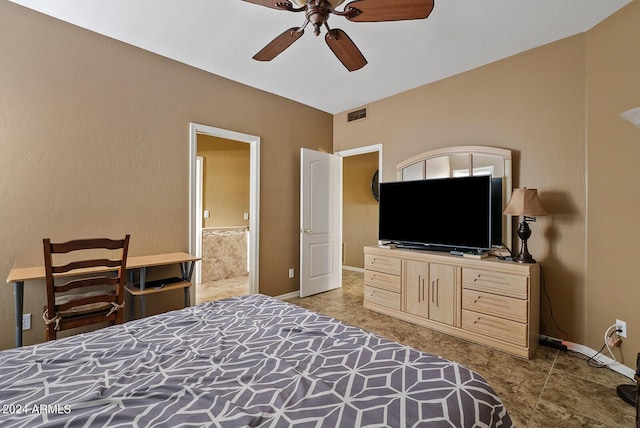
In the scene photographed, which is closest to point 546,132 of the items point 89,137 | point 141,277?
point 141,277

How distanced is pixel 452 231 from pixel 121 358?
2.97m

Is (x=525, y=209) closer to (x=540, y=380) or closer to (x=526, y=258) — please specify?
(x=526, y=258)

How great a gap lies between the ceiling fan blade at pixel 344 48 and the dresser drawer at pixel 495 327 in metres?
2.46

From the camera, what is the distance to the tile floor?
176cm

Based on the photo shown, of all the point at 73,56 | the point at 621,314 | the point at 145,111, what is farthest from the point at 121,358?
the point at 621,314

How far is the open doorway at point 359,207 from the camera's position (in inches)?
229

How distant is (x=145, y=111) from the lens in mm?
2896

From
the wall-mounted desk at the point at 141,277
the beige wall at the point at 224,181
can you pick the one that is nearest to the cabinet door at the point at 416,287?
the wall-mounted desk at the point at 141,277

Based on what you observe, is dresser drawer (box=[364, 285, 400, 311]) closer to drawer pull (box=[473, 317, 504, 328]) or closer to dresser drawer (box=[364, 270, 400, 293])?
dresser drawer (box=[364, 270, 400, 293])

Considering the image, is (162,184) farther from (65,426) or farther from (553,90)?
(553,90)

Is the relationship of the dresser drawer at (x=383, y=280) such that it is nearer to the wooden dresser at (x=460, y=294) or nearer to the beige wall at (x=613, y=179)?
the wooden dresser at (x=460, y=294)

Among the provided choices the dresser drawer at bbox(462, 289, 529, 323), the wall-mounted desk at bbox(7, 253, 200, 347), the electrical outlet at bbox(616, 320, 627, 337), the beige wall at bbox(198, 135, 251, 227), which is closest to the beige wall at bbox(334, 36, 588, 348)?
the electrical outlet at bbox(616, 320, 627, 337)

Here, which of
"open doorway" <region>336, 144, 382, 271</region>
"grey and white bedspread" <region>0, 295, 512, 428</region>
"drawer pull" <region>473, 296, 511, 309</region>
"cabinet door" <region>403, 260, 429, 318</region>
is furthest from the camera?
"open doorway" <region>336, 144, 382, 271</region>

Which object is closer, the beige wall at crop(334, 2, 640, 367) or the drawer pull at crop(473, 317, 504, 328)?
the beige wall at crop(334, 2, 640, 367)
